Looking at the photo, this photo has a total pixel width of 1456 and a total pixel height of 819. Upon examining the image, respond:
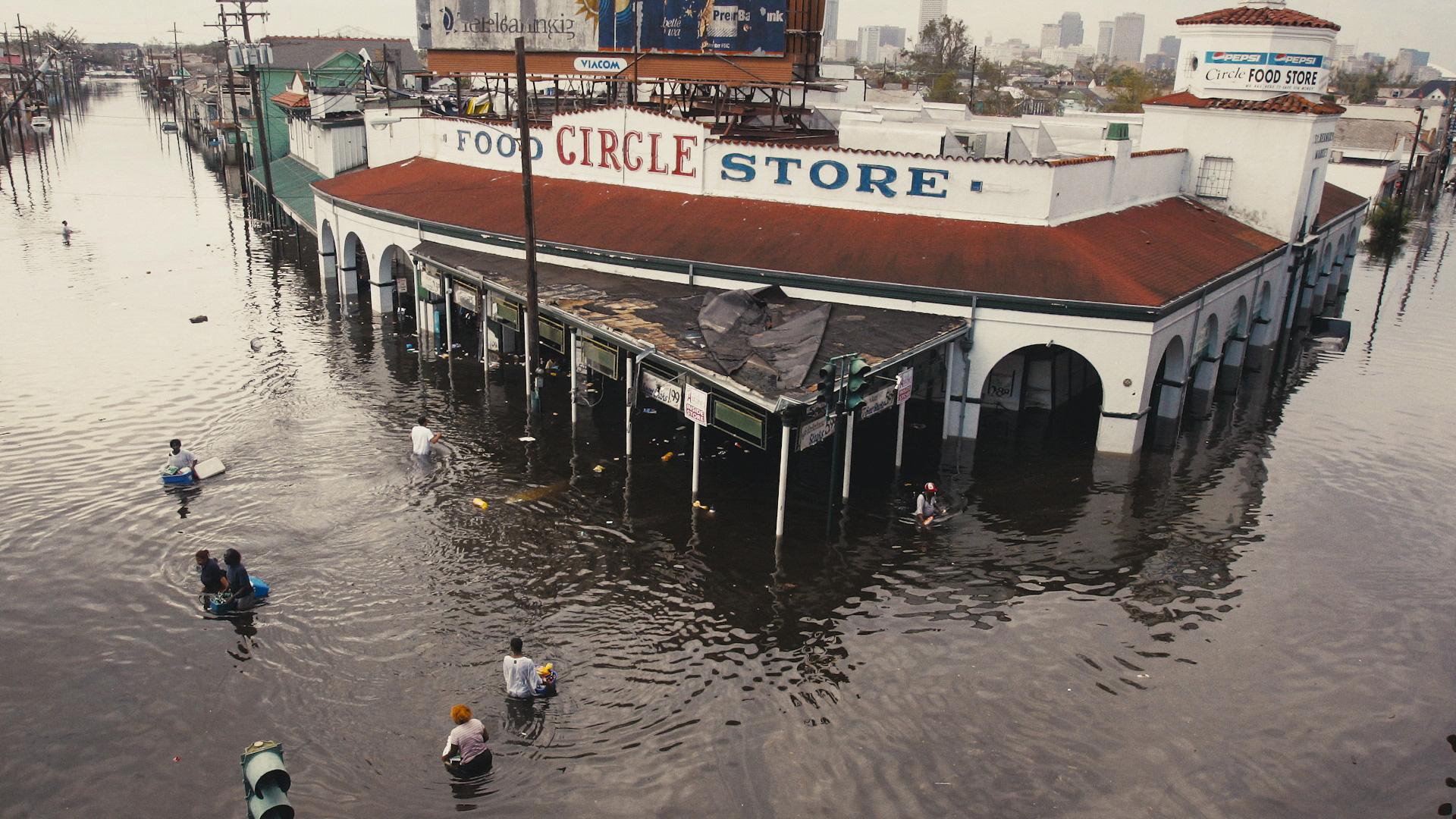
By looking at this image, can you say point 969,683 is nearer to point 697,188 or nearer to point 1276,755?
point 1276,755

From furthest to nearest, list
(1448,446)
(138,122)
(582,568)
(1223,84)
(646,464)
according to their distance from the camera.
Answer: (138,122)
(1223,84)
(1448,446)
(646,464)
(582,568)

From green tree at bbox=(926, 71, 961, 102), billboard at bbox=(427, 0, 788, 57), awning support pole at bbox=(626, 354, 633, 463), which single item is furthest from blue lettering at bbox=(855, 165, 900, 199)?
green tree at bbox=(926, 71, 961, 102)

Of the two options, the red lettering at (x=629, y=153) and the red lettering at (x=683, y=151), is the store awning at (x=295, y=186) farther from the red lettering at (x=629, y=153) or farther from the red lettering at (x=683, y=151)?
the red lettering at (x=683, y=151)

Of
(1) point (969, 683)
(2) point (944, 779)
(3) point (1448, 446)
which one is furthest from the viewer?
(3) point (1448, 446)

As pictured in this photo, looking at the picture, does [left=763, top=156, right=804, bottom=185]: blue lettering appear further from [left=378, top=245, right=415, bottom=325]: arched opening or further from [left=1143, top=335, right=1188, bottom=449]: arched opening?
[left=378, top=245, right=415, bottom=325]: arched opening

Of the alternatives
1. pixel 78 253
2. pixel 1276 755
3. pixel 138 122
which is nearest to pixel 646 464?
pixel 1276 755

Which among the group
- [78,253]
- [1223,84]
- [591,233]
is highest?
[1223,84]

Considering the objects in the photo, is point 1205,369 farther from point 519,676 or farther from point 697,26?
point 519,676
